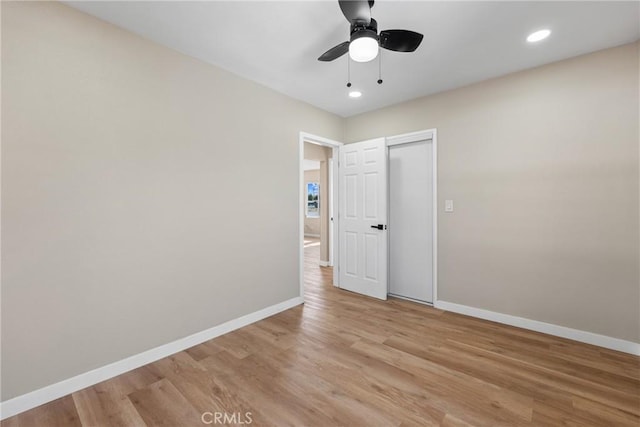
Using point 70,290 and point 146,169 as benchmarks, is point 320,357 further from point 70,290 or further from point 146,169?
point 146,169

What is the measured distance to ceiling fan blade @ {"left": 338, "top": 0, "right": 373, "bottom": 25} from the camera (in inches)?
61.0

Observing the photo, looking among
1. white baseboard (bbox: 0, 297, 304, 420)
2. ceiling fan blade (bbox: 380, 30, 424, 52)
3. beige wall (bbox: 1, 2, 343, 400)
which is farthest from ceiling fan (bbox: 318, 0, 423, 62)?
white baseboard (bbox: 0, 297, 304, 420)

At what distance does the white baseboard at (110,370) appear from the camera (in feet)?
5.53

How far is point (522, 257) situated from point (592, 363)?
3.24 feet

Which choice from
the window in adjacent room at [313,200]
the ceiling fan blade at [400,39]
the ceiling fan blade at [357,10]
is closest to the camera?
the ceiling fan blade at [357,10]

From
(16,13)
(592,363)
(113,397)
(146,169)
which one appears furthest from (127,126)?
(592,363)

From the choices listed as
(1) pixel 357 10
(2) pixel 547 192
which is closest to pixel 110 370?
(1) pixel 357 10

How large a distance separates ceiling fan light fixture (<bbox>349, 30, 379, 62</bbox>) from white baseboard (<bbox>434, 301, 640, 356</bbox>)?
2.92 metres

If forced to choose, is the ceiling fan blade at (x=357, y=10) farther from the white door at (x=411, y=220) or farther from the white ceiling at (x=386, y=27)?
the white door at (x=411, y=220)

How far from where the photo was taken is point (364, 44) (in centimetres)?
166

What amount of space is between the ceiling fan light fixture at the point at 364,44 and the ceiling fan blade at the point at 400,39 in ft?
0.69

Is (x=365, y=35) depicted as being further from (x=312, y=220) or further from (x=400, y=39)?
(x=312, y=220)

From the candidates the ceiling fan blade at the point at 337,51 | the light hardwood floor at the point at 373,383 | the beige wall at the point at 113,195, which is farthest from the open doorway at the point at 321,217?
the ceiling fan blade at the point at 337,51

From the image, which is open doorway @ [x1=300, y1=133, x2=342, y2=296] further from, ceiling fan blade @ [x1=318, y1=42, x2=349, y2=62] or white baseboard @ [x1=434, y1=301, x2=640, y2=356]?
white baseboard @ [x1=434, y1=301, x2=640, y2=356]
